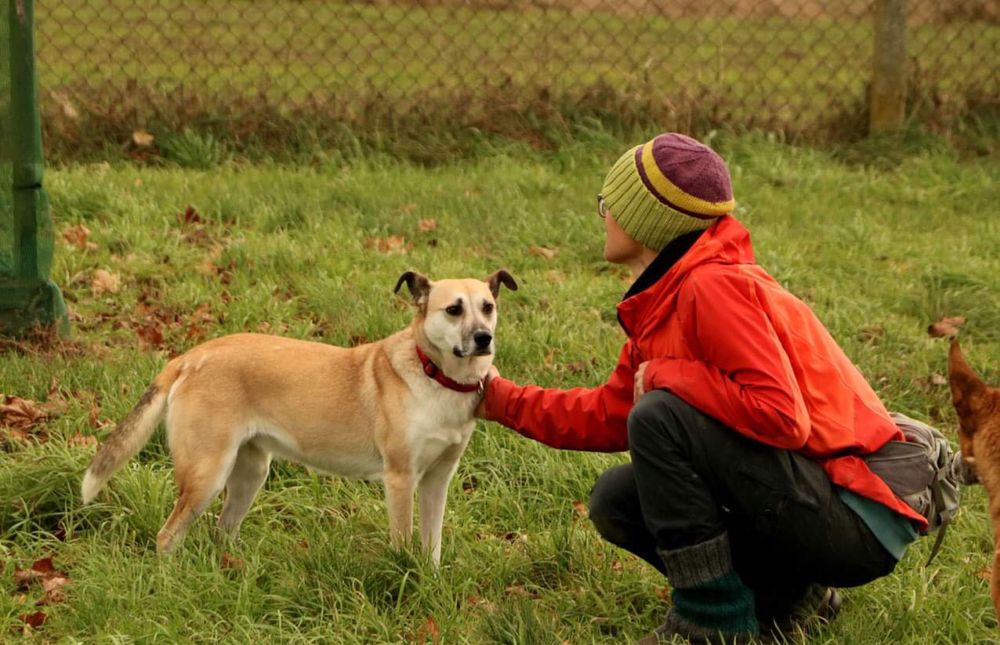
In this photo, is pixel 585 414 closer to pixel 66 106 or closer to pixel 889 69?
pixel 66 106

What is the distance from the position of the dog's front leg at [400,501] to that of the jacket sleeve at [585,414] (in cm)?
47

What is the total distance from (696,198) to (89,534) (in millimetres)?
2241

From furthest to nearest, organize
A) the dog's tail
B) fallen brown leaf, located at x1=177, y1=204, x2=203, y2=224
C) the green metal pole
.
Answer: fallen brown leaf, located at x1=177, y1=204, x2=203, y2=224
the green metal pole
the dog's tail

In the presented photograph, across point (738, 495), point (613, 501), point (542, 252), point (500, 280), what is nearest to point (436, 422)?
point (500, 280)

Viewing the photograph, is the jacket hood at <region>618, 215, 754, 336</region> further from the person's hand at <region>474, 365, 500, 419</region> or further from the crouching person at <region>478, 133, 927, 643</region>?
the person's hand at <region>474, 365, 500, 419</region>

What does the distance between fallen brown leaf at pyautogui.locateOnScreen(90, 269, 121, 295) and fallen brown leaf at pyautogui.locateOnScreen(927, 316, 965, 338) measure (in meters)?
3.96

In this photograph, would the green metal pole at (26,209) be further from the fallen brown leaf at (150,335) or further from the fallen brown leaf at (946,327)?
the fallen brown leaf at (946,327)

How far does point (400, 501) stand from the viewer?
161 inches

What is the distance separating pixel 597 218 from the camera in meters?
7.37

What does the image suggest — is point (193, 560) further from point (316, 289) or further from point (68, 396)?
point (316, 289)

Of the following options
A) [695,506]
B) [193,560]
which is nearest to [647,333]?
[695,506]

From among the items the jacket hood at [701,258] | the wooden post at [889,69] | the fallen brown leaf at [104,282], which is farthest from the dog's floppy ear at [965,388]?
the wooden post at [889,69]

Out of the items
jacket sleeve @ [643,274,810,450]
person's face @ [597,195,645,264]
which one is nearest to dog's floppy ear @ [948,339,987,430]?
jacket sleeve @ [643,274,810,450]

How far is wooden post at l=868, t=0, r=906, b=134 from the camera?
8.62 metres
